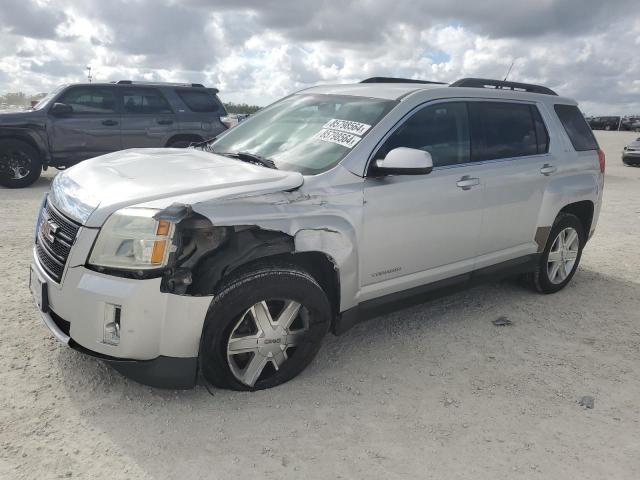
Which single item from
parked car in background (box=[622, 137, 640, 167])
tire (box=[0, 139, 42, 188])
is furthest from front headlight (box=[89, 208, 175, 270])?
parked car in background (box=[622, 137, 640, 167])

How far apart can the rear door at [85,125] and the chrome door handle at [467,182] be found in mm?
7642

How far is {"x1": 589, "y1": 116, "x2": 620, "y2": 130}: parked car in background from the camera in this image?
53.3 meters

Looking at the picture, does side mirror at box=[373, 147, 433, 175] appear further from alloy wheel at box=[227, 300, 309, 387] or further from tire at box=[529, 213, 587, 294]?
tire at box=[529, 213, 587, 294]

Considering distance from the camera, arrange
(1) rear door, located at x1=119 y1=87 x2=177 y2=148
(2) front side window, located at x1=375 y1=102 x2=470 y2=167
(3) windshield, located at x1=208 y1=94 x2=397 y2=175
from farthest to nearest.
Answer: (1) rear door, located at x1=119 y1=87 x2=177 y2=148
(2) front side window, located at x1=375 y1=102 x2=470 y2=167
(3) windshield, located at x1=208 y1=94 x2=397 y2=175

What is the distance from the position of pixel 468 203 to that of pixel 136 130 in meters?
7.59

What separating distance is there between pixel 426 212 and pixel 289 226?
1.07 metres

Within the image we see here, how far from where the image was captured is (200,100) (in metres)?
10.2

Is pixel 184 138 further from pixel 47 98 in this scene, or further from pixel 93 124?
pixel 47 98

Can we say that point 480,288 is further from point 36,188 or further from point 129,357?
point 36,188

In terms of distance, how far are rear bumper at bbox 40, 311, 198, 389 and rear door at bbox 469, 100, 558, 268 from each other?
7.59ft

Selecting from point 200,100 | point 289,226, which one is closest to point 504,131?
point 289,226

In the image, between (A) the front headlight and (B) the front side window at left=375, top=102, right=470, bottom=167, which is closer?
(A) the front headlight

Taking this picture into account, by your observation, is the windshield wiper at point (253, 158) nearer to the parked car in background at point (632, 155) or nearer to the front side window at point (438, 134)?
the front side window at point (438, 134)

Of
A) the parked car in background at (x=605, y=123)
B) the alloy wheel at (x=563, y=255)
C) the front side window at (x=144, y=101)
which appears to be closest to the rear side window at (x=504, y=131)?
the alloy wheel at (x=563, y=255)
